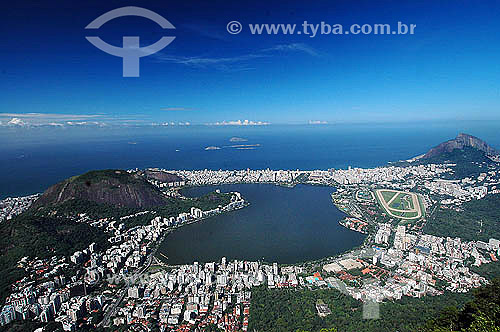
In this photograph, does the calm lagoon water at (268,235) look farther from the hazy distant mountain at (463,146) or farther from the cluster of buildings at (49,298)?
the hazy distant mountain at (463,146)

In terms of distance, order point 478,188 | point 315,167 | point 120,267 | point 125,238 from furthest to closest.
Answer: point 315,167, point 478,188, point 125,238, point 120,267

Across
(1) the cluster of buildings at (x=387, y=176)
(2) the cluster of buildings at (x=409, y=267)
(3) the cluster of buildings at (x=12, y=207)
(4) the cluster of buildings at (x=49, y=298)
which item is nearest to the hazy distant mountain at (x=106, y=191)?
(3) the cluster of buildings at (x=12, y=207)

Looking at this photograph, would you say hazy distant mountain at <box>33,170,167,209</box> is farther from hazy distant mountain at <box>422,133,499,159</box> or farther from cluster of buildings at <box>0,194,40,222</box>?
hazy distant mountain at <box>422,133,499,159</box>

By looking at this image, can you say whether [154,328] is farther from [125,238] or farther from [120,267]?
[125,238]

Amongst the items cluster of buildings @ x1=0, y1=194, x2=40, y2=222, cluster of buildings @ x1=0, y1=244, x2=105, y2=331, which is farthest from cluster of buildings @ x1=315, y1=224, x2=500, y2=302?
cluster of buildings @ x1=0, y1=194, x2=40, y2=222

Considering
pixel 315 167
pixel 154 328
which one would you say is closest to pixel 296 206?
pixel 154 328

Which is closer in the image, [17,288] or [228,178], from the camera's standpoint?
[17,288]

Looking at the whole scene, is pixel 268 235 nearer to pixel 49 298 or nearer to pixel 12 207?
pixel 49 298
